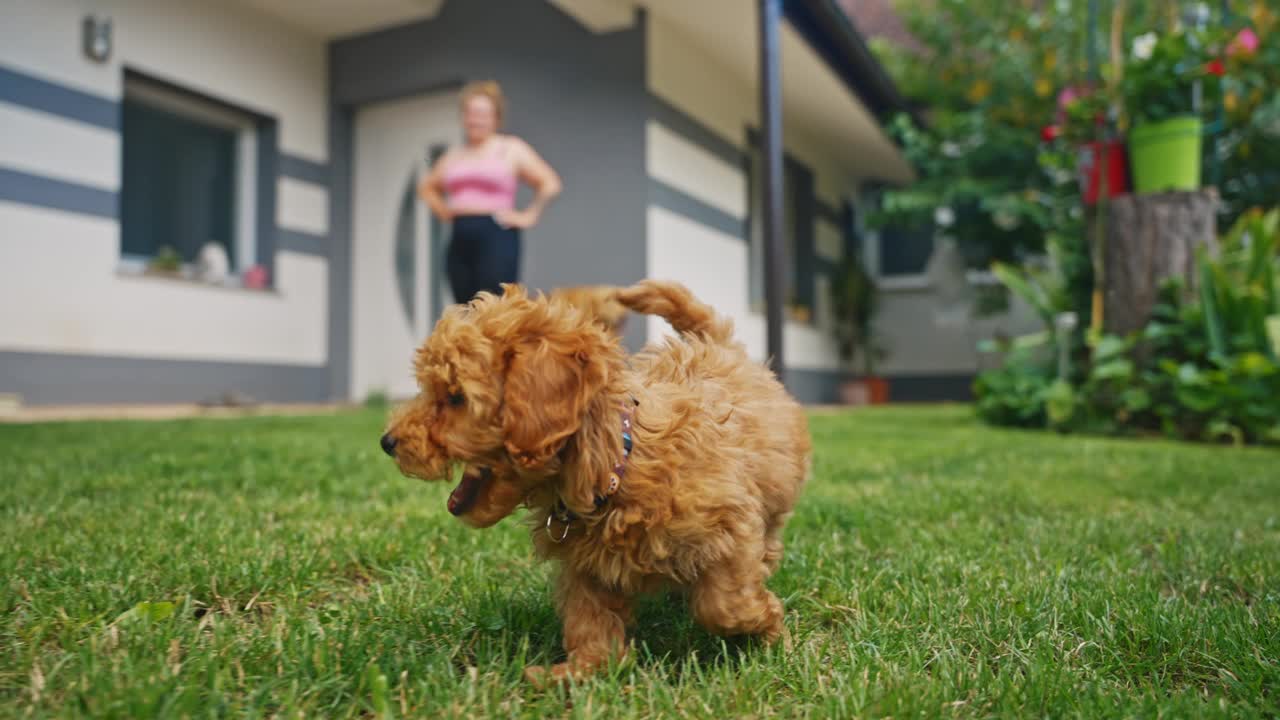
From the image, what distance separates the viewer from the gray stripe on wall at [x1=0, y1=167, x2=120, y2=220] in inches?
312

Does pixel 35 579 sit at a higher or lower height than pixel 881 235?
lower

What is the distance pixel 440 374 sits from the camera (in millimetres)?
1678

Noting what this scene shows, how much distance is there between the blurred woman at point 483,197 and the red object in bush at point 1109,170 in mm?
4965

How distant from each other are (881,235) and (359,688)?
16.6 m

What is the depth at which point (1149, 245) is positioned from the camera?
7492mm

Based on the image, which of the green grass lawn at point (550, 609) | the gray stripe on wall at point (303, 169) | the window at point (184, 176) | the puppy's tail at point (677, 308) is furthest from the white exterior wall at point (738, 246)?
the puppy's tail at point (677, 308)

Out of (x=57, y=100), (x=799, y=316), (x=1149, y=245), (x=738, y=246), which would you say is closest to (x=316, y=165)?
(x=57, y=100)

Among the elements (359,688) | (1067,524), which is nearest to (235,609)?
(359,688)

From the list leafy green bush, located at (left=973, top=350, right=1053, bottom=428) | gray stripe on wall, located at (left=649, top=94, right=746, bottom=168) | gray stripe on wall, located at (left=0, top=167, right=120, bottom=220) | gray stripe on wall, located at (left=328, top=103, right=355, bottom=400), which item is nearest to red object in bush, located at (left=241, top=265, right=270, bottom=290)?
gray stripe on wall, located at (left=328, top=103, right=355, bottom=400)

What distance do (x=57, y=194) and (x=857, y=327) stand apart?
12035mm

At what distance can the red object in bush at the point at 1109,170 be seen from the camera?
26.2 ft

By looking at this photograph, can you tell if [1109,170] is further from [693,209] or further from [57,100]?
[57,100]

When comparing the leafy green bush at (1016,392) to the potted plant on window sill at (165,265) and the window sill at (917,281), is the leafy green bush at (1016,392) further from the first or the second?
the potted plant on window sill at (165,265)

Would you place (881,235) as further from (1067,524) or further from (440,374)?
(440,374)
